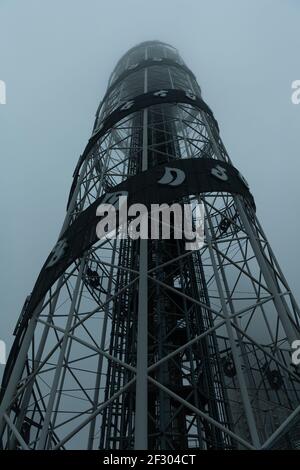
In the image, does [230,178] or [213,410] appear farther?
[230,178]

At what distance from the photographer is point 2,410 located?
9.30 metres

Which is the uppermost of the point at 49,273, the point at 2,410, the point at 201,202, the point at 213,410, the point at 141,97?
the point at 141,97

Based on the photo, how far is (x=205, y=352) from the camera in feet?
44.2

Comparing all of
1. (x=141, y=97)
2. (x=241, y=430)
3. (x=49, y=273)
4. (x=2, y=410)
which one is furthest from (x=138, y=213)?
(x=241, y=430)

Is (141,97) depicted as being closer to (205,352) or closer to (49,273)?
(49,273)

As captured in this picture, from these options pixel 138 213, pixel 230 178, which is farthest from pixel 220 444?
pixel 230 178
